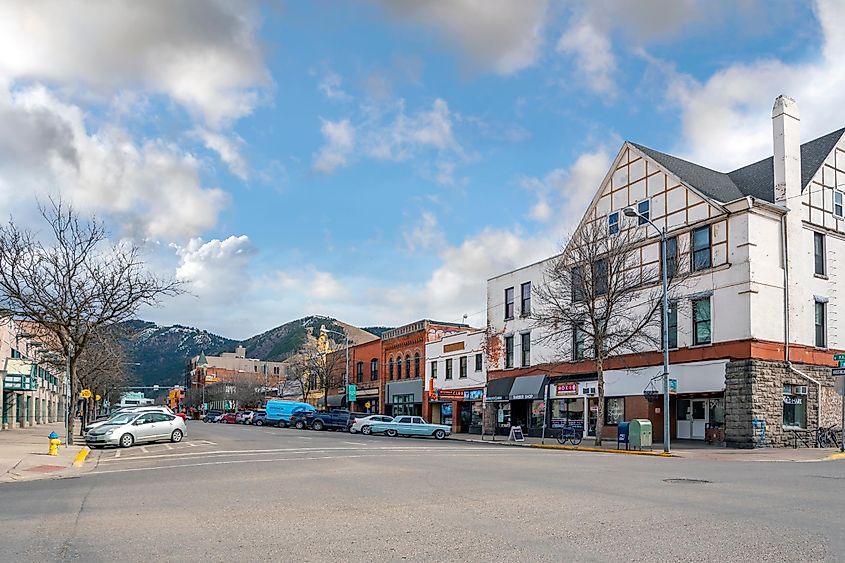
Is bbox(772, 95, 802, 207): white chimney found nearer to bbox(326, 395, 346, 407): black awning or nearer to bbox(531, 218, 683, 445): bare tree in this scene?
bbox(531, 218, 683, 445): bare tree

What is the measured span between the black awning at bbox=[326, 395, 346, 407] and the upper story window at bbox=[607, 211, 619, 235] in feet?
130

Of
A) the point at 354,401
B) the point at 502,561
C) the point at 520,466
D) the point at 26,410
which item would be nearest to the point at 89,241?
the point at 520,466

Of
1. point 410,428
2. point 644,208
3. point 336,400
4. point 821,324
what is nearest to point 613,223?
point 644,208

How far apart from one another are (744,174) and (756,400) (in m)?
13.6

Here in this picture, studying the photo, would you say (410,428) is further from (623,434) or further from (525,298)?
(623,434)

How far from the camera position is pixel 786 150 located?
34.9 m

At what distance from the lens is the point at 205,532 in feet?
32.4

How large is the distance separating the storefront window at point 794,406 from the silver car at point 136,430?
1033 inches

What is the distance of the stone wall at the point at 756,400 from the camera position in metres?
31.7

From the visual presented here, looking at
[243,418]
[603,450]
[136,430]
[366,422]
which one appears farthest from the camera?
[243,418]

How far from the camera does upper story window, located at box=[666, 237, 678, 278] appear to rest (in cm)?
3675

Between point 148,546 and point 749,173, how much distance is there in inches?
1469

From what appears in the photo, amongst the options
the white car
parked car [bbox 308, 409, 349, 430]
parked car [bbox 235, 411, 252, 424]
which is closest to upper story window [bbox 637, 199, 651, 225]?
the white car

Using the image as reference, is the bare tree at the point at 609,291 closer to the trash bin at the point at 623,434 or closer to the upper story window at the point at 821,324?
the trash bin at the point at 623,434
